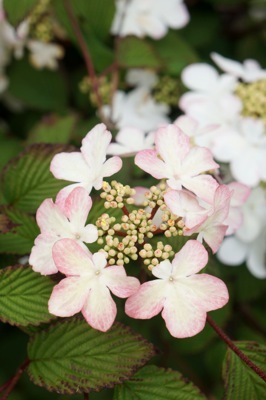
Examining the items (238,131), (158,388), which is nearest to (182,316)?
(158,388)

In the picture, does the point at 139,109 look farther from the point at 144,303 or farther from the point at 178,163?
the point at 144,303

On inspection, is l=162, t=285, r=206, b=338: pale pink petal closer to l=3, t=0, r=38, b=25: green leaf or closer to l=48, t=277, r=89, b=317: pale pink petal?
l=48, t=277, r=89, b=317: pale pink petal

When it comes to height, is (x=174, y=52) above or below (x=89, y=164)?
below

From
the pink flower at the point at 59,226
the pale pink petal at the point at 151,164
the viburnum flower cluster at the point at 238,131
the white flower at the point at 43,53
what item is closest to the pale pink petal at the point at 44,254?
the pink flower at the point at 59,226

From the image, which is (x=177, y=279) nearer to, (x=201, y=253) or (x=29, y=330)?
(x=201, y=253)

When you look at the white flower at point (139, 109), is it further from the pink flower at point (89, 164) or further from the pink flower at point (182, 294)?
the pink flower at point (182, 294)

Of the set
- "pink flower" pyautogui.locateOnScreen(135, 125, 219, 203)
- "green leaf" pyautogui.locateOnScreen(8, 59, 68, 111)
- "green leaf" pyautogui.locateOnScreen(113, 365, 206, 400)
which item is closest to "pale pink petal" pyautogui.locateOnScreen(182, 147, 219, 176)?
"pink flower" pyautogui.locateOnScreen(135, 125, 219, 203)
